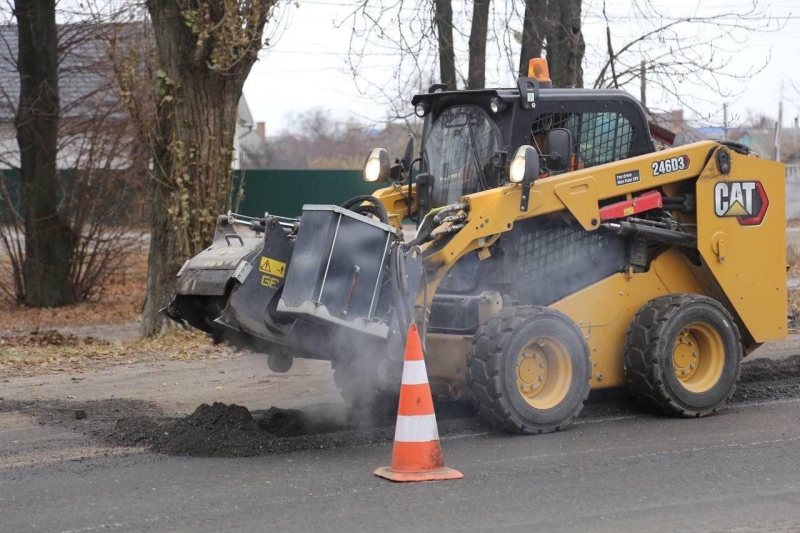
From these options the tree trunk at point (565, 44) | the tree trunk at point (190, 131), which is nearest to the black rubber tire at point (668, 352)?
the tree trunk at point (190, 131)

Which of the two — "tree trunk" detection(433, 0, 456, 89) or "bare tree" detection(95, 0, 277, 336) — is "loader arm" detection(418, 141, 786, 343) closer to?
"bare tree" detection(95, 0, 277, 336)

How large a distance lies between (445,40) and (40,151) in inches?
318

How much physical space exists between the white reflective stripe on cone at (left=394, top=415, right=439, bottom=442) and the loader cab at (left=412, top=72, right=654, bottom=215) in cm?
234

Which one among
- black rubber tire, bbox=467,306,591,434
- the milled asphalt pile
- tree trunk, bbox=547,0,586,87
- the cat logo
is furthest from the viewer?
tree trunk, bbox=547,0,586,87

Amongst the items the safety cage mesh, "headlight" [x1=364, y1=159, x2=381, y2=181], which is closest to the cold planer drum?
"headlight" [x1=364, y1=159, x2=381, y2=181]

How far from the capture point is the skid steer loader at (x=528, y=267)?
6.83 metres

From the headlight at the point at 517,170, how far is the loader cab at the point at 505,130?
0.52 m

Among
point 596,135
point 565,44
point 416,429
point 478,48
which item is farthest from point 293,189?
point 416,429

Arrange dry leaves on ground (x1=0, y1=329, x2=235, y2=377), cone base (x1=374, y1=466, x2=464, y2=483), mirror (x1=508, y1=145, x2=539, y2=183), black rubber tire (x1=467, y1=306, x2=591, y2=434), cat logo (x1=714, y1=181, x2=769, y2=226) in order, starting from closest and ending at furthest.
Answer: cone base (x1=374, y1=466, x2=464, y2=483) < black rubber tire (x1=467, y1=306, x2=591, y2=434) < mirror (x1=508, y1=145, x2=539, y2=183) < cat logo (x1=714, y1=181, x2=769, y2=226) < dry leaves on ground (x1=0, y1=329, x2=235, y2=377)

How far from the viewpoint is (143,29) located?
531 inches

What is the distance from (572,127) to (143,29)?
24.1 ft

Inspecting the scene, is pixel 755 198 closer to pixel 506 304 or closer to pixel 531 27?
pixel 506 304

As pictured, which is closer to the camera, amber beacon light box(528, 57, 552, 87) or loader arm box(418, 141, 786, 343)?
loader arm box(418, 141, 786, 343)

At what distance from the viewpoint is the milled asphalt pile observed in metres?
6.89
